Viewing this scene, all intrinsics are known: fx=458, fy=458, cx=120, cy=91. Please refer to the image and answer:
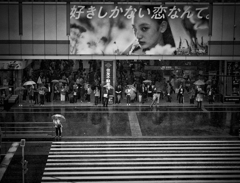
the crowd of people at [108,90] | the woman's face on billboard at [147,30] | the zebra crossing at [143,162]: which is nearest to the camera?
the zebra crossing at [143,162]

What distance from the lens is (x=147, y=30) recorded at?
4306cm

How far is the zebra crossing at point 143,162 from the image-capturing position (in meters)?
23.8

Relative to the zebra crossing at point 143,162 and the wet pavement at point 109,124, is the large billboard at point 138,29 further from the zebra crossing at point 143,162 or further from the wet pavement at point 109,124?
the zebra crossing at point 143,162

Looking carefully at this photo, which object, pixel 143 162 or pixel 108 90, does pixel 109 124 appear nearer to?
pixel 143 162

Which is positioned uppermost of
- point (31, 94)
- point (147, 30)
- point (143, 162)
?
point (147, 30)

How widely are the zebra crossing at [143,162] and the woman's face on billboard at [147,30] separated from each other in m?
15.9

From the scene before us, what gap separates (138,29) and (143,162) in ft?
64.8

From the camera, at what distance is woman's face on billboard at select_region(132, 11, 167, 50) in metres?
43.0

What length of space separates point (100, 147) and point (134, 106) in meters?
14.1

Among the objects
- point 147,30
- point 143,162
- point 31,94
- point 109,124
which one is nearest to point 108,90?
point 147,30

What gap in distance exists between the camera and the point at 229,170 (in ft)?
82.3

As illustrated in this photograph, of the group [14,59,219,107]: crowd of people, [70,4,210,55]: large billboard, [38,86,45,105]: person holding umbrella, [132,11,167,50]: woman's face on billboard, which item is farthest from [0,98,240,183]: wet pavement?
[132,11,167,50]: woman's face on billboard

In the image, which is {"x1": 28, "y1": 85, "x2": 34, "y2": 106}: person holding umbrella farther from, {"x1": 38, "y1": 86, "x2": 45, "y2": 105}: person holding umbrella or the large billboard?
the large billboard

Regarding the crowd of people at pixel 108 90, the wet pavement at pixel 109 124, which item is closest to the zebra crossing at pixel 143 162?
the wet pavement at pixel 109 124
